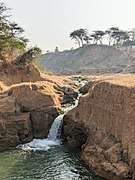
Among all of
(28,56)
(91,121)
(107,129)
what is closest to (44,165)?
(107,129)

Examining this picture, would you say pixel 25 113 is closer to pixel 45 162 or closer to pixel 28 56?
pixel 45 162

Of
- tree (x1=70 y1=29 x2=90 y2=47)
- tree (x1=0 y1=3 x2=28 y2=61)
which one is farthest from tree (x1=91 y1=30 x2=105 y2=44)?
tree (x1=0 y1=3 x2=28 y2=61)

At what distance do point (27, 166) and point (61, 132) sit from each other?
251 inches

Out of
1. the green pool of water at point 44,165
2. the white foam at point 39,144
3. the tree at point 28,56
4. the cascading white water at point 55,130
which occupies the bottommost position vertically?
the green pool of water at point 44,165

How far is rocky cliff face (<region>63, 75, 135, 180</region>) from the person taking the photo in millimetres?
18312

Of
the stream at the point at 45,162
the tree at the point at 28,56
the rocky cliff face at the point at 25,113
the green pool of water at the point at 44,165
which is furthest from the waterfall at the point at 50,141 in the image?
the tree at the point at 28,56

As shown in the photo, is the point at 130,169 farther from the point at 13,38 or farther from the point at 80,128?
the point at 13,38

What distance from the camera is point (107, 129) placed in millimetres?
21406

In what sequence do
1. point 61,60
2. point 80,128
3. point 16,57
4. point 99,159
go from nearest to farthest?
1. point 99,159
2. point 80,128
3. point 16,57
4. point 61,60

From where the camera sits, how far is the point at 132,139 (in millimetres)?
18078

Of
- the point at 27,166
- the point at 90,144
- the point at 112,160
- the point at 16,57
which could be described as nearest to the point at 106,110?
the point at 90,144

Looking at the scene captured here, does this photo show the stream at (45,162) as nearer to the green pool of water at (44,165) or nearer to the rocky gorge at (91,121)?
the green pool of water at (44,165)

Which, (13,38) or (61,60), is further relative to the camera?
(61,60)

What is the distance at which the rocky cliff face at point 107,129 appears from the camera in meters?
18.3
